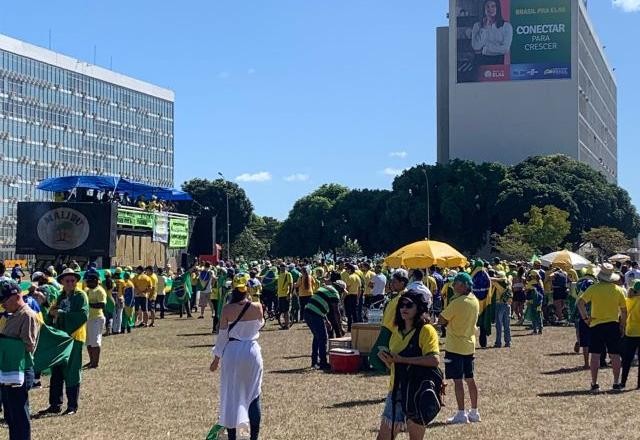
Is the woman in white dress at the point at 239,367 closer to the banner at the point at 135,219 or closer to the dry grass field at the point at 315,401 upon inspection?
the dry grass field at the point at 315,401

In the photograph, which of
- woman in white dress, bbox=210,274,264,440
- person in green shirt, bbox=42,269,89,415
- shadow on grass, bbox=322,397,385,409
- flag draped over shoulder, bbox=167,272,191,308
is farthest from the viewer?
flag draped over shoulder, bbox=167,272,191,308

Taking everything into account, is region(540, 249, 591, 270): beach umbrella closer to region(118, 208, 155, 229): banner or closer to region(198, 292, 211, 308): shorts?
region(198, 292, 211, 308): shorts

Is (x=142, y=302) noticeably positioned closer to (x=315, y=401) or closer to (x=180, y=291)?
(x=180, y=291)

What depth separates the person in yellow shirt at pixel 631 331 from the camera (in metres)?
13.2

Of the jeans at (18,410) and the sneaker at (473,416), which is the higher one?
the jeans at (18,410)

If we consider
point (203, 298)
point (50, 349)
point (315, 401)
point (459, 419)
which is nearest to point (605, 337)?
point (459, 419)

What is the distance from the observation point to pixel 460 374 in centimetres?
1045

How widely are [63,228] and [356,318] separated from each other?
16023mm

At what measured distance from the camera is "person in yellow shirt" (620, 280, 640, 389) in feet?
43.2

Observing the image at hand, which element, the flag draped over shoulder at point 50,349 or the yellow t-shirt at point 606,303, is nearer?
the flag draped over shoulder at point 50,349

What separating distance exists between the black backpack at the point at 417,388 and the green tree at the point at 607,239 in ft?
202

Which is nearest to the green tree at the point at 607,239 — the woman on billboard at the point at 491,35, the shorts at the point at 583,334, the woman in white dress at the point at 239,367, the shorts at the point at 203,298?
the woman on billboard at the point at 491,35

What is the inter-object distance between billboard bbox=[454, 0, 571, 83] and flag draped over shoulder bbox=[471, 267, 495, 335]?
76233 mm

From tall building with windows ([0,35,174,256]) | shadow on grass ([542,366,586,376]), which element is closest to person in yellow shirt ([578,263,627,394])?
shadow on grass ([542,366,586,376])
